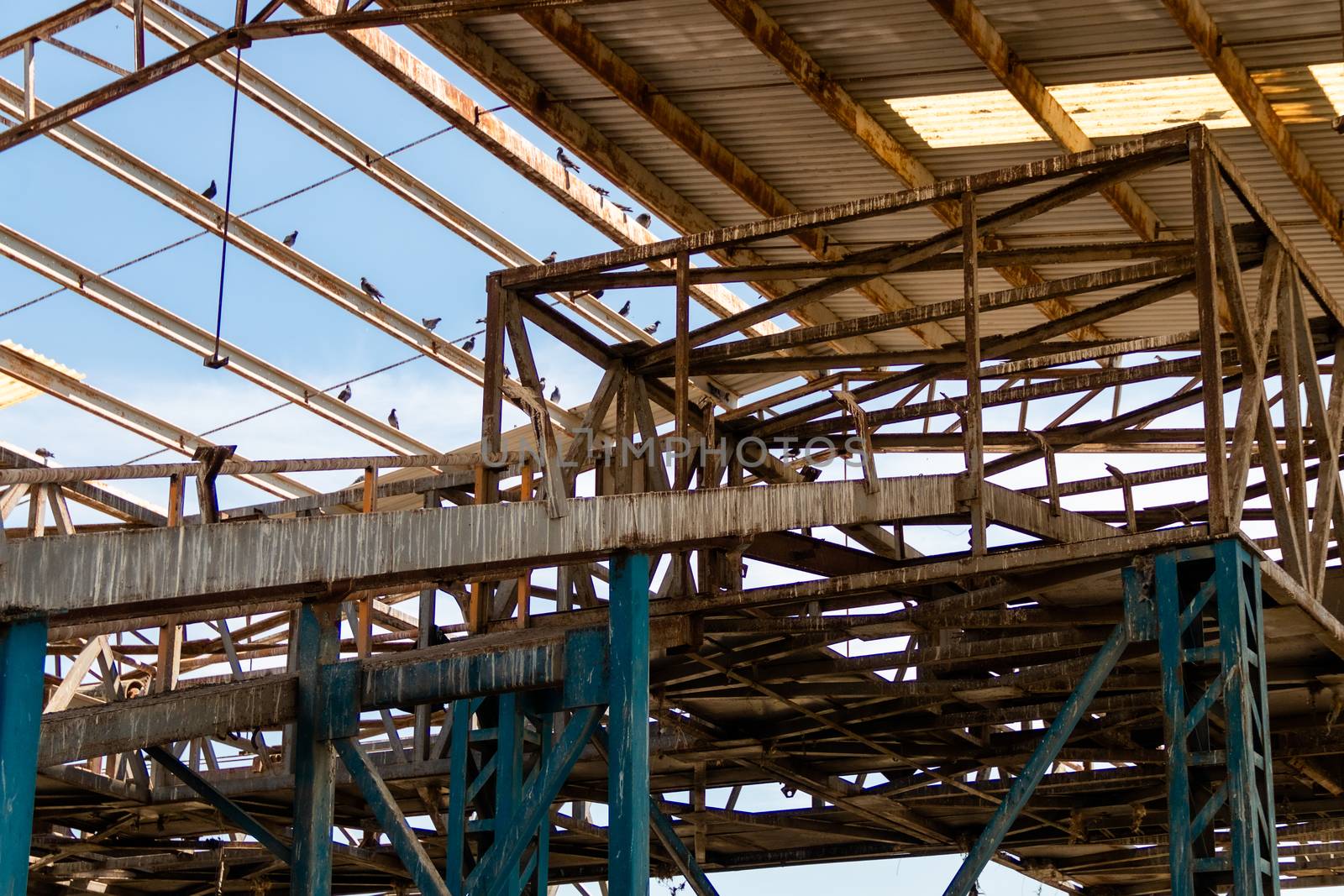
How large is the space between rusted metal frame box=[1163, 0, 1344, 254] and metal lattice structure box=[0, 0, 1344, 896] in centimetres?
6

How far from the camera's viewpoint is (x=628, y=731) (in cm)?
1037

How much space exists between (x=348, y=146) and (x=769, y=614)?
375 inches

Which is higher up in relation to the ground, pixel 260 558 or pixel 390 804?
pixel 260 558

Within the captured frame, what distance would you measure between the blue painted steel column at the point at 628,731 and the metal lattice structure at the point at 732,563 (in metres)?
0.02

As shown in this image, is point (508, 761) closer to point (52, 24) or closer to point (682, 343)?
point (682, 343)

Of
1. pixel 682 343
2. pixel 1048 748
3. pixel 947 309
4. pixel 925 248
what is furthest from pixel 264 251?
pixel 1048 748

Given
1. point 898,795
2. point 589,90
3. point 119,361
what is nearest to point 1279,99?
point 589,90

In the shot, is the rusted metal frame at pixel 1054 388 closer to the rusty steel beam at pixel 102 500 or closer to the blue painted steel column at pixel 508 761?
the blue painted steel column at pixel 508 761

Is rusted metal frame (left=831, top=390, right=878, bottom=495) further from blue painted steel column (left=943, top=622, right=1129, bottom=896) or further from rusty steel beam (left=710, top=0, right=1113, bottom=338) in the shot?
rusty steel beam (left=710, top=0, right=1113, bottom=338)

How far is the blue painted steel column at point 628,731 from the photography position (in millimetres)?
10258

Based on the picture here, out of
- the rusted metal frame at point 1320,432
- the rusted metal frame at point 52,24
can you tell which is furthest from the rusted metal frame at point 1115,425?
the rusted metal frame at point 52,24

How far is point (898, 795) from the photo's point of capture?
20609 mm

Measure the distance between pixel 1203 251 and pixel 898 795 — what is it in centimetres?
944

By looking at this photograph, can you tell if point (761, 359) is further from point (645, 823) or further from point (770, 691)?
point (645, 823)
